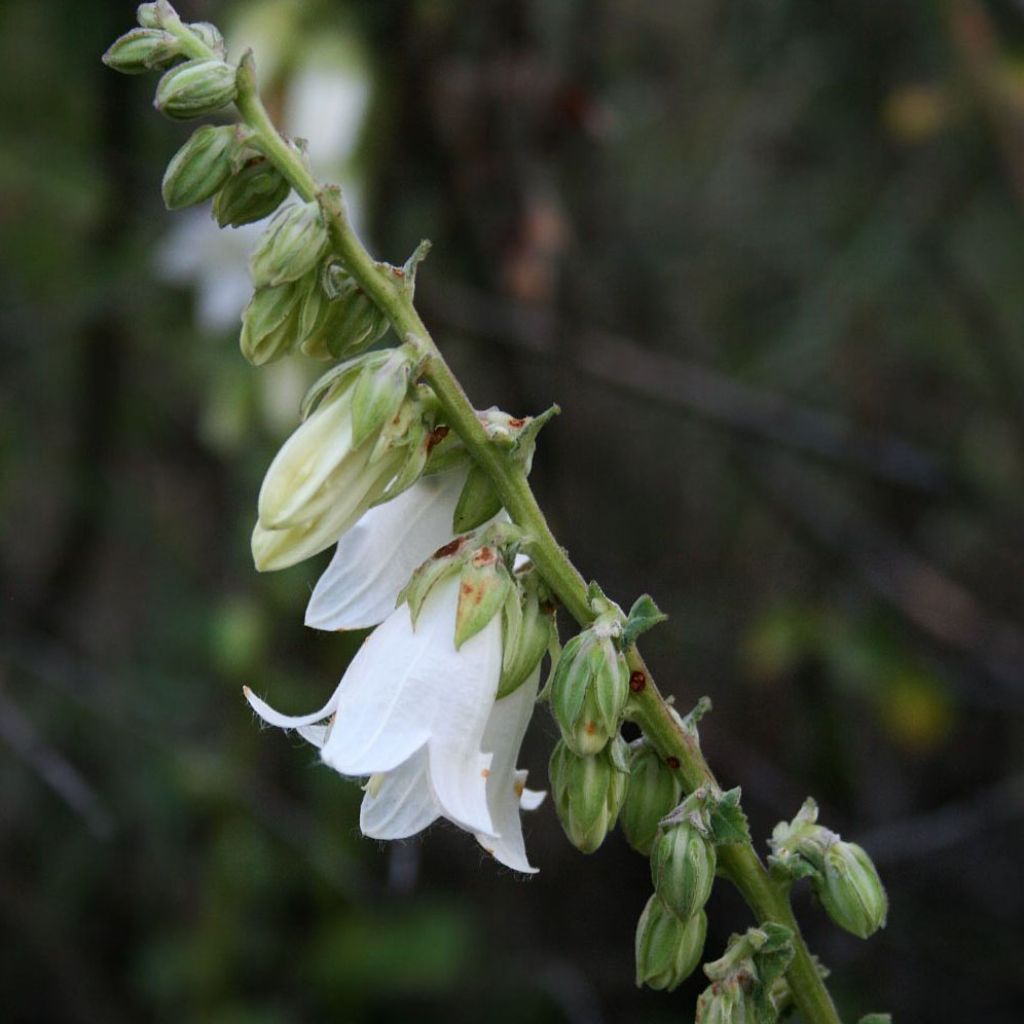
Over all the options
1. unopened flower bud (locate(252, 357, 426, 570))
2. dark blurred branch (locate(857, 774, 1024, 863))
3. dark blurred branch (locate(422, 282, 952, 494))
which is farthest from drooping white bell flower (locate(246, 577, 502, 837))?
dark blurred branch (locate(857, 774, 1024, 863))

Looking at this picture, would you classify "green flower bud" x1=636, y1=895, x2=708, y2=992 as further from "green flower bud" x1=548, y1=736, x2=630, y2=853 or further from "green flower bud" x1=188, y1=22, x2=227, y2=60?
"green flower bud" x1=188, y1=22, x2=227, y2=60

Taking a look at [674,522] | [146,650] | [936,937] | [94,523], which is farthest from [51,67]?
[936,937]

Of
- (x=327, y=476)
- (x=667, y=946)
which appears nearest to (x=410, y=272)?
(x=327, y=476)

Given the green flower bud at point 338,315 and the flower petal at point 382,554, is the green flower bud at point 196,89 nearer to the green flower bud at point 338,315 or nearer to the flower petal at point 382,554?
the green flower bud at point 338,315

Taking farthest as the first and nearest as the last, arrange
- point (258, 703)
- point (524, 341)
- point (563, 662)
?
point (524, 341) → point (258, 703) → point (563, 662)

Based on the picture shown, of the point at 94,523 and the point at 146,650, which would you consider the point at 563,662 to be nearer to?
the point at 94,523

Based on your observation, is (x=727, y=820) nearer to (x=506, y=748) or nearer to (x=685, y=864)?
(x=685, y=864)
